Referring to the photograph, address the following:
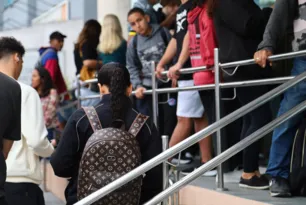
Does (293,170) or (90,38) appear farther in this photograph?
(90,38)

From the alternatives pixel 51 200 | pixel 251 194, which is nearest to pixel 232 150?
pixel 251 194

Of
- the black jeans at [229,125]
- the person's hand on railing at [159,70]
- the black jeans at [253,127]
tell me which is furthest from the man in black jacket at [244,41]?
the person's hand on railing at [159,70]

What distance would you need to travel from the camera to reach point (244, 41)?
6.82 metres

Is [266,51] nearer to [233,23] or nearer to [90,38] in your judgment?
[233,23]

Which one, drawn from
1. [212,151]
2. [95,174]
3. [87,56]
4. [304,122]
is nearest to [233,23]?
[304,122]

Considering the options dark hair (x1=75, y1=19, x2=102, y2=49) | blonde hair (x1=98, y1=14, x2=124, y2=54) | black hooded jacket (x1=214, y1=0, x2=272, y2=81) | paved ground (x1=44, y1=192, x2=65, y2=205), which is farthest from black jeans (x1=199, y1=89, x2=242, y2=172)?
dark hair (x1=75, y1=19, x2=102, y2=49)

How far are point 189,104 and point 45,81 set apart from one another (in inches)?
119

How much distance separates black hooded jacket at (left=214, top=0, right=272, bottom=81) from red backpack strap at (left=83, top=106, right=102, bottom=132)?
6.98 ft

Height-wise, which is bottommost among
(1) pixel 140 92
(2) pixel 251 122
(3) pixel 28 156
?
(3) pixel 28 156

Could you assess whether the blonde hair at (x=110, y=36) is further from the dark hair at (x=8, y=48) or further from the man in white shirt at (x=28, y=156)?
the dark hair at (x=8, y=48)

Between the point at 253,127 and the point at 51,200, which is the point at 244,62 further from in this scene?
the point at 51,200

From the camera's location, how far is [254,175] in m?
6.56

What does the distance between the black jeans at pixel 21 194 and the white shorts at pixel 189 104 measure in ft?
8.63

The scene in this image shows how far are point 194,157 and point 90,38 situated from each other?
7.95ft
